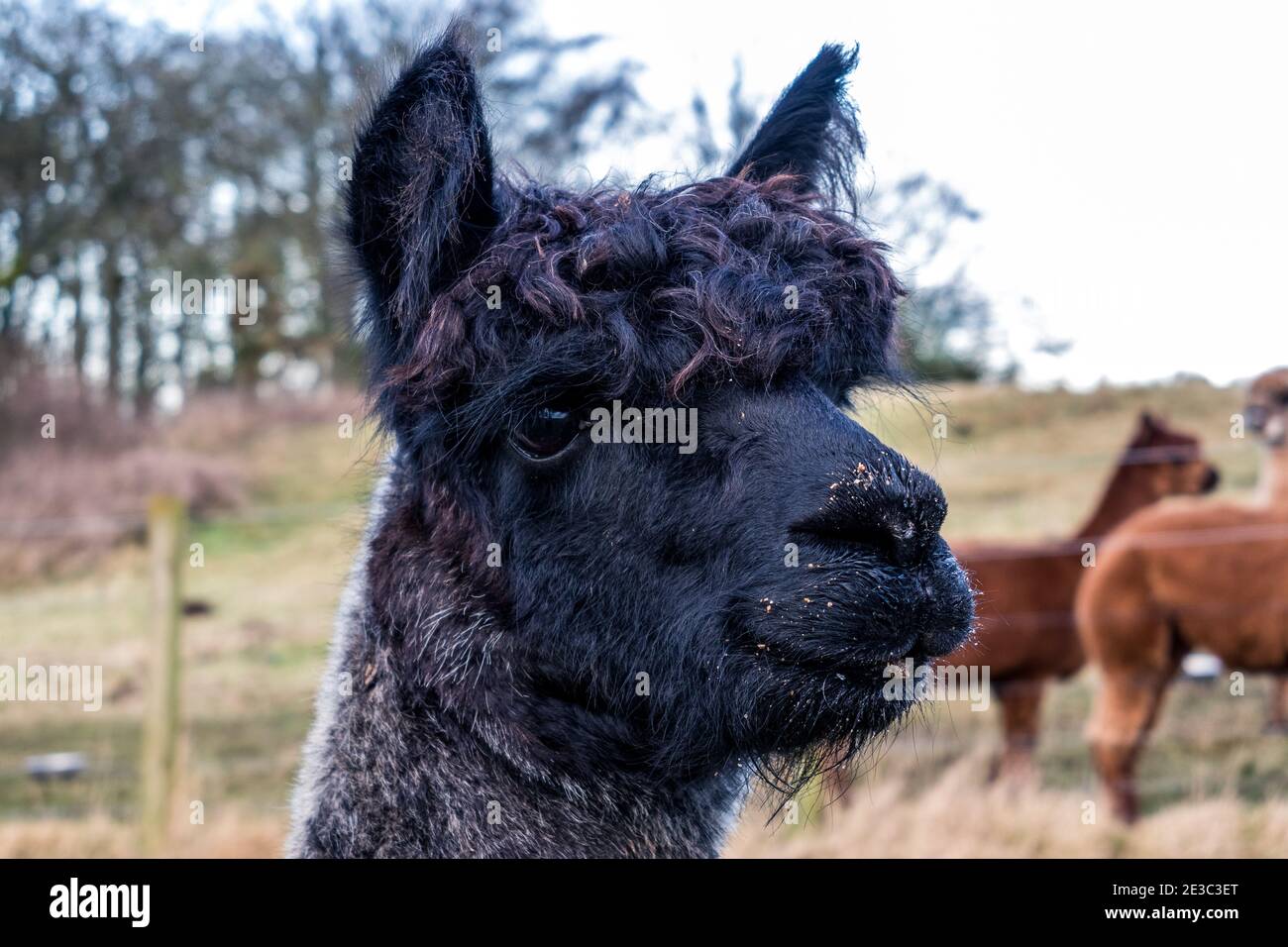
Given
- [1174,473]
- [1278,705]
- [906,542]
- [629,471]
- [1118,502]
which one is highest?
[1174,473]

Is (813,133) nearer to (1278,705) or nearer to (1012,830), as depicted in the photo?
(1012,830)

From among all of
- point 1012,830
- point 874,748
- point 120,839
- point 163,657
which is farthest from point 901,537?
point 163,657

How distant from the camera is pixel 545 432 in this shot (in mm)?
2520

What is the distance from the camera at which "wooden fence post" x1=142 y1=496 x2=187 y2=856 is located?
768 cm

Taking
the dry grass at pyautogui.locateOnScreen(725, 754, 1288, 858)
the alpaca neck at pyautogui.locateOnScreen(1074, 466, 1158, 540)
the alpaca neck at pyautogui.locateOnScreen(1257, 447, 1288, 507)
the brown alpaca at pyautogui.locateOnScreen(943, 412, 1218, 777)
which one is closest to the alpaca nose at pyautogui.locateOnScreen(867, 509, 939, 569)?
the dry grass at pyautogui.locateOnScreen(725, 754, 1288, 858)

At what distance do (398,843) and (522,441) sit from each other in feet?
3.31

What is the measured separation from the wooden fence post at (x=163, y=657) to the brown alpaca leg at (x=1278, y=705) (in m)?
8.78

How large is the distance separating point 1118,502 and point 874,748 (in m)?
7.97

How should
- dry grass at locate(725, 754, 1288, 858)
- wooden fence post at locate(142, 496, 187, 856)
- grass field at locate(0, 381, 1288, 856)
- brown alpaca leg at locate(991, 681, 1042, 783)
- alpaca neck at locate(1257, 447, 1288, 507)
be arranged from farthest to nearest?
1. brown alpaca leg at locate(991, 681, 1042, 783)
2. alpaca neck at locate(1257, 447, 1288, 507)
3. wooden fence post at locate(142, 496, 187, 856)
4. grass field at locate(0, 381, 1288, 856)
5. dry grass at locate(725, 754, 1288, 858)

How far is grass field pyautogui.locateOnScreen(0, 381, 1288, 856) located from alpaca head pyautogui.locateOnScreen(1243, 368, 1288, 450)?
0.82 feet

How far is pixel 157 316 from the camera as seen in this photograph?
24156 mm

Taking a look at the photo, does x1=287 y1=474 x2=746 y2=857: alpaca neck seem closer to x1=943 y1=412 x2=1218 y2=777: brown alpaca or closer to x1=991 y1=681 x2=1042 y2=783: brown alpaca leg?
x1=943 y1=412 x2=1218 y2=777: brown alpaca

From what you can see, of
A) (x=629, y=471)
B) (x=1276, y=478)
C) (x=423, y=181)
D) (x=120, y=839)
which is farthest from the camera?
(x=1276, y=478)
